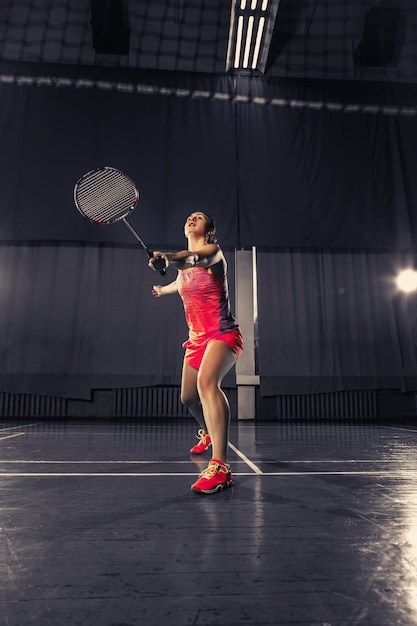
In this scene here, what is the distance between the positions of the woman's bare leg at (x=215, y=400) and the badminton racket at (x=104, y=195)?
1.15m

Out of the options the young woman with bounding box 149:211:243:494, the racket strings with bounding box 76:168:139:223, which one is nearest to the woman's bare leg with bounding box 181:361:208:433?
the young woman with bounding box 149:211:243:494

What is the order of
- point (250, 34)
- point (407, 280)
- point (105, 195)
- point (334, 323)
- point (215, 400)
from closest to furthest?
1. point (215, 400)
2. point (105, 195)
3. point (250, 34)
4. point (334, 323)
5. point (407, 280)

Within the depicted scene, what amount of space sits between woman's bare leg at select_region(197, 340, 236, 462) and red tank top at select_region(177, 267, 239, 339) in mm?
141

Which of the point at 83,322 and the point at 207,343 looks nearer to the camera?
the point at 207,343

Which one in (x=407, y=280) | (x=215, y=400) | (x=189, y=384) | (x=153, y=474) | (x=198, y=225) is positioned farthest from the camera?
(x=407, y=280)

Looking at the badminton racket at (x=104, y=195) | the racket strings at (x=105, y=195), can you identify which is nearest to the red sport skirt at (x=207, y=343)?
the badminton racket at (x=104, y=195)

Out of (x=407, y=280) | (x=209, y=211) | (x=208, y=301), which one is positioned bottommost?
(x=208, y=301)

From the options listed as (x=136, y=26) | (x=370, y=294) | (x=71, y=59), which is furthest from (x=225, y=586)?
(x=71, y=59)

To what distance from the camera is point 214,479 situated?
1575mm

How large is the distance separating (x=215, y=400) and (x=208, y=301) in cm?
45

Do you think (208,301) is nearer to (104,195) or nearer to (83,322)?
(104,195)

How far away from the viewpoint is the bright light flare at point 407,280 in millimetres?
6883

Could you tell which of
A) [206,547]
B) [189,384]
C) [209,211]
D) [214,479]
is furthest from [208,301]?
[209,211]

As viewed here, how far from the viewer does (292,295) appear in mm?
6832
